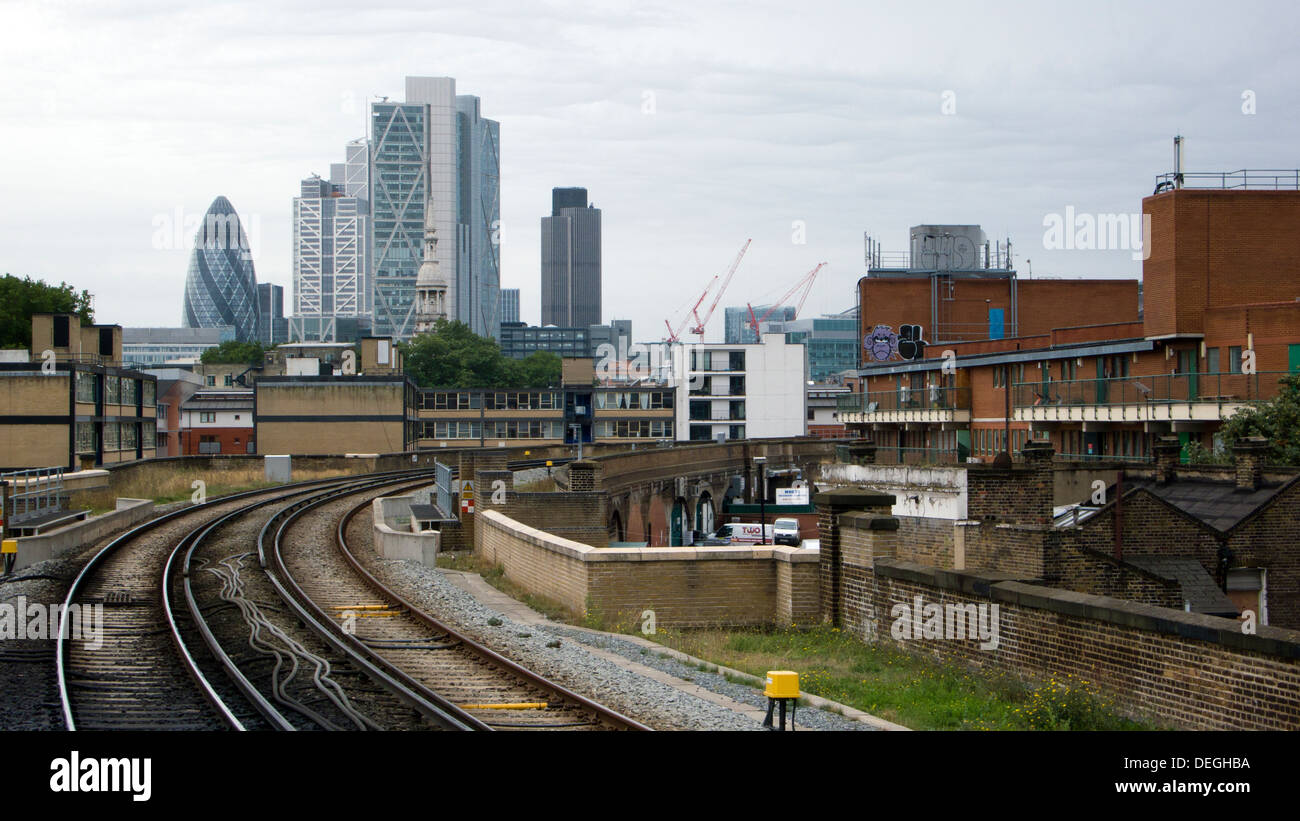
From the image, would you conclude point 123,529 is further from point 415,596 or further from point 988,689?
point 988,689

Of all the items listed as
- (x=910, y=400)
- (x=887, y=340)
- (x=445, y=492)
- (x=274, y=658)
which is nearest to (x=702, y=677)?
(x=274, y=658)

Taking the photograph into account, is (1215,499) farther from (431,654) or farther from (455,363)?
(455,363)

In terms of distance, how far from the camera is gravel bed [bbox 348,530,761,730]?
12.8 meters

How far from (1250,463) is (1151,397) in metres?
13.9

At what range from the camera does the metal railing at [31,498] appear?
91.4ft

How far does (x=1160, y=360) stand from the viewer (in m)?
40.4

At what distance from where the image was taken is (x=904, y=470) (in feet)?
143

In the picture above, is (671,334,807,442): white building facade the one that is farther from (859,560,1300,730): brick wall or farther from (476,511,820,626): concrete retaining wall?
(859,560,1300,730): brick wall

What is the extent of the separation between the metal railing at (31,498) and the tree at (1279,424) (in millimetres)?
28384

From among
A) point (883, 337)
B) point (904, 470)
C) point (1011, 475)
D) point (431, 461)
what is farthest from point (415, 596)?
point (883, 337)

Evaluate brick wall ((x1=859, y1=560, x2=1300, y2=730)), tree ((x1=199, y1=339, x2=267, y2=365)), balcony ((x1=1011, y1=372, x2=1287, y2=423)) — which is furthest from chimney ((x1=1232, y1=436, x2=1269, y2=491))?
tree ((x1=199, y1=339, x2=267, y2=365))

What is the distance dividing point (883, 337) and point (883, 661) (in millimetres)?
54257

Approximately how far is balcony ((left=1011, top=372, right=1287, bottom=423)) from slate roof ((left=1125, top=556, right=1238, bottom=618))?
40.8 feet

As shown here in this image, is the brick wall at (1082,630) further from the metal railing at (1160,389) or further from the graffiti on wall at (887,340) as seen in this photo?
the graffiti on wall at (887,340)
